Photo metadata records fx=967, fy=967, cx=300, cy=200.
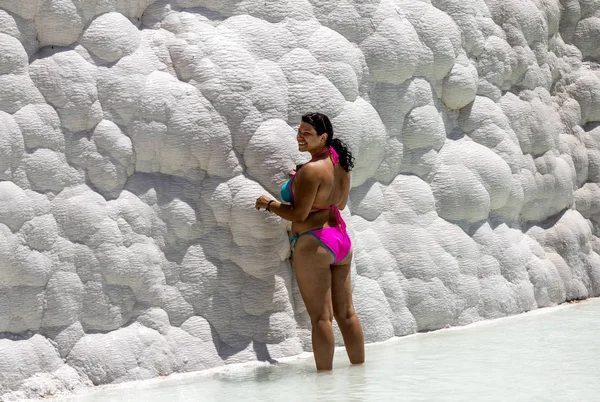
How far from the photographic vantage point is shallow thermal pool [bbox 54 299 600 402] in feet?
13.7

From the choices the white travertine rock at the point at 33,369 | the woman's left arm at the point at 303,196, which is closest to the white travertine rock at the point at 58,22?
the woman's left arm at the point at 303,196

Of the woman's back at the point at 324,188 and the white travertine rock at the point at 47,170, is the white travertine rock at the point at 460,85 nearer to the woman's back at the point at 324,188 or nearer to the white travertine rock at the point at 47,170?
the woman's back at the point at 324,188

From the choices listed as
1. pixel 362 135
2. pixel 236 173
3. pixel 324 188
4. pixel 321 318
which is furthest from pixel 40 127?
pixel 362 135

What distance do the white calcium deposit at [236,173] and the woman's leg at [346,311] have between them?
14.2 inches

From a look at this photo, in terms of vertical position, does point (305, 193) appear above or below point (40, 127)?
below

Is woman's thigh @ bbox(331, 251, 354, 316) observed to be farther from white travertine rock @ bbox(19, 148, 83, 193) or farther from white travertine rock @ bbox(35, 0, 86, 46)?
white travertine rock @ bbox(35, 0, 86, 46)

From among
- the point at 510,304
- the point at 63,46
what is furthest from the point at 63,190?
the point at 510,304

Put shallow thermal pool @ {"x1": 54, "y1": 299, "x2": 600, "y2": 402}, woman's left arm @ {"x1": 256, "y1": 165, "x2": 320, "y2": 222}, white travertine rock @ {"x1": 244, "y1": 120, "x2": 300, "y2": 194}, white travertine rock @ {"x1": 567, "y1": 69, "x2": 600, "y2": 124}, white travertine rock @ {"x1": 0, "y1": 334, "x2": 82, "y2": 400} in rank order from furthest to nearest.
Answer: white travertine rock @ {"x1": 567, "y1": 69, "x2": 600, "y2": 124} < white travertine rock @ {"x1": 244, "y1": 120, "x2": 300, "y2": 194} < woman's left arm @ {"x1": 256, "y1": 165, "x2": 320, "y2": 222} < white travertine rock @ {"x1": 0, "y1": 334, "x2": 82, "y2": 400} < shallow thermal pool @ {"x1": 54, "y1": 299, "x2": 600, "y2": 402}

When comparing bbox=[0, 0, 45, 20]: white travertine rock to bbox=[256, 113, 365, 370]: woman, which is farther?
bbox=[256, 113, 365, 370]: woman

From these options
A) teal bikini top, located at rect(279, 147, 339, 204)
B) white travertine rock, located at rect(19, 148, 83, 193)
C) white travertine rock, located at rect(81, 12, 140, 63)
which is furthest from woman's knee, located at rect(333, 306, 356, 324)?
white travertine rock, located at rect(81, 12, 140, 63)

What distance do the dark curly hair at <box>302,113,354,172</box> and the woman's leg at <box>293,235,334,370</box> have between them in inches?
18.6

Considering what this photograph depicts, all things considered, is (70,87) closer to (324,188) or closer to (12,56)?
(12,56)

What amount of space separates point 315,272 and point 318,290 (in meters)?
0.09

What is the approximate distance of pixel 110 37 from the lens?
4895 millimetres
